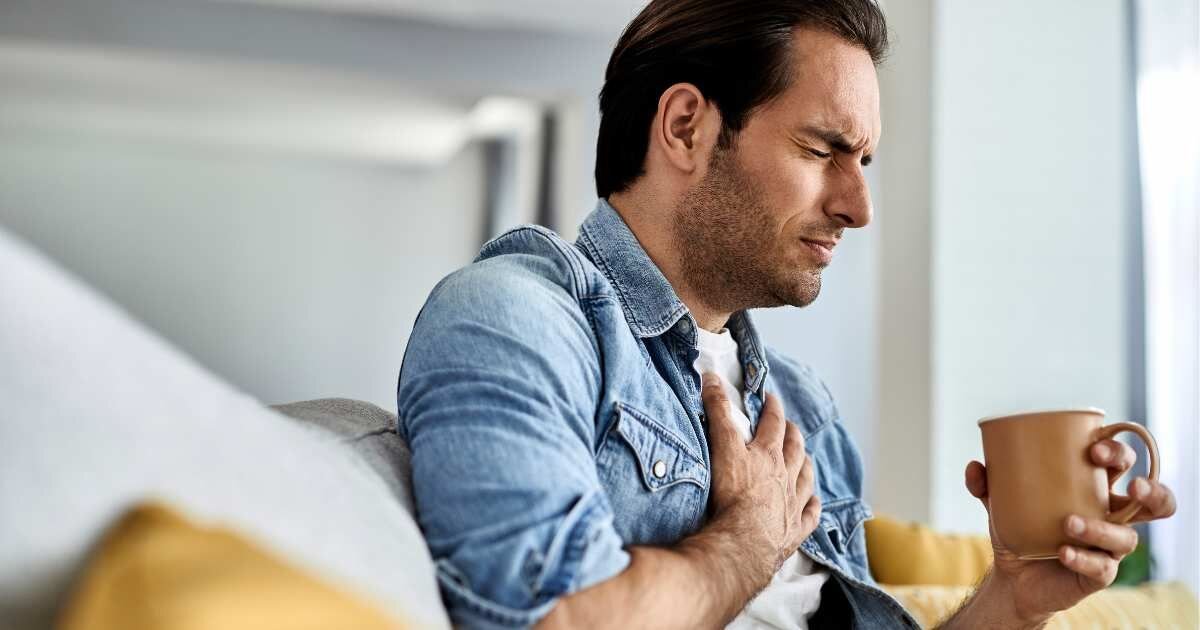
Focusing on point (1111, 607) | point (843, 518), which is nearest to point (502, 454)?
point (843, 518)

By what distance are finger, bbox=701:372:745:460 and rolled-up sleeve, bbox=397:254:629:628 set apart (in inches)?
8.5

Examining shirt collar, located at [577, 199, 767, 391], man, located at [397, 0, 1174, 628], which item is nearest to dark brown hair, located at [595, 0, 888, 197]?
man, located at [397, 0, 1174, 628]

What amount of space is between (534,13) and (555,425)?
299cm

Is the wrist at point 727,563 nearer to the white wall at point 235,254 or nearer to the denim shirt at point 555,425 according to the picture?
the denim shirt at point 555,425

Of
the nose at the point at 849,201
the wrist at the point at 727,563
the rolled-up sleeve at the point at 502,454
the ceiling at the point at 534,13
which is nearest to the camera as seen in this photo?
the rolled-up sleeve at the point at 502,454

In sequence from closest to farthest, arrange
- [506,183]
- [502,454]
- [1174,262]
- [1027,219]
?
[502,454]
[1174,262]
[1027,219]
[506,183]

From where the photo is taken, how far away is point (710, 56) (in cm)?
146

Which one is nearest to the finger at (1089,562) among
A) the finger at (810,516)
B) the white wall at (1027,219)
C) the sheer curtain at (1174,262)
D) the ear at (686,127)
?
the finger at (810,516)

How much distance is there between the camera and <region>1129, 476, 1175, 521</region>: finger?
111 centimetres

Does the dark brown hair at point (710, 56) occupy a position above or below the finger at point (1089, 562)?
above

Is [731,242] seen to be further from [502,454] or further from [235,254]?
[235,254]

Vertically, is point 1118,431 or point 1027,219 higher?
point 1118,431

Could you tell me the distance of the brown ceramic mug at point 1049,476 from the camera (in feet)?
3.61

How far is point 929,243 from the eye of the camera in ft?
10.8
